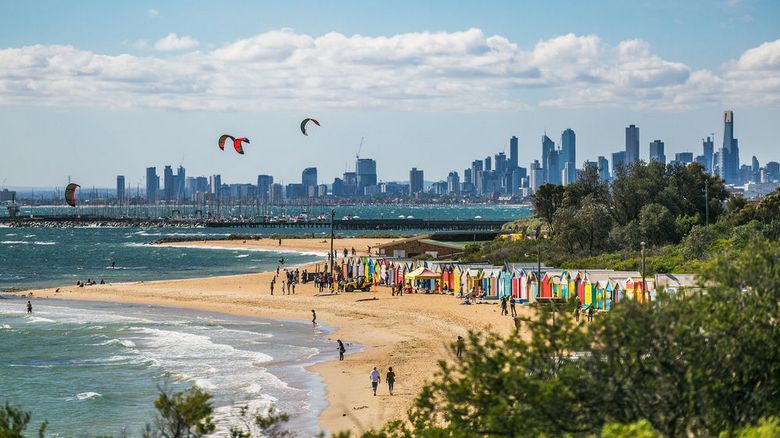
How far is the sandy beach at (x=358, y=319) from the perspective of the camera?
2680 centimetres

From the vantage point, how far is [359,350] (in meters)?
35.5

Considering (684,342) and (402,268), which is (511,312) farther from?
(684,342)

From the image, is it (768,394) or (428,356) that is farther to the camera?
(428,356)

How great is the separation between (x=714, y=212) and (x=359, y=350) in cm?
4009

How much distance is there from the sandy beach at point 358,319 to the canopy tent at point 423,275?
1283 millimetres

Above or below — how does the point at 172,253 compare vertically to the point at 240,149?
below

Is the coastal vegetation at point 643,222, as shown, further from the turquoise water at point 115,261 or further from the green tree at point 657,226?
the turquoise water at point 115,261

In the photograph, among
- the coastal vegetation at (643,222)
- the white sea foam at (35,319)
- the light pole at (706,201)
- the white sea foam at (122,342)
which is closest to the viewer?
the white sea foam at (122,342)

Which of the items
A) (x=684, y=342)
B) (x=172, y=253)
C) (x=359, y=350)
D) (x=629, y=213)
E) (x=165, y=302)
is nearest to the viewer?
(x=684, y=342)

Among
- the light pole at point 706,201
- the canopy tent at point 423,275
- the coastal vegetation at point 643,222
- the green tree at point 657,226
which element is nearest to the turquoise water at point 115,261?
the coastal vegetation at point 643,222

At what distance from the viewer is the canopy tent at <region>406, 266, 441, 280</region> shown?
5058 centimetres

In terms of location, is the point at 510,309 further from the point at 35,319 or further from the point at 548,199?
the point at 548,199

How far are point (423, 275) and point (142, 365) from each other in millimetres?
19853

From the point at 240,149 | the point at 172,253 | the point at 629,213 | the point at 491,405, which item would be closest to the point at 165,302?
the point at 240,149
